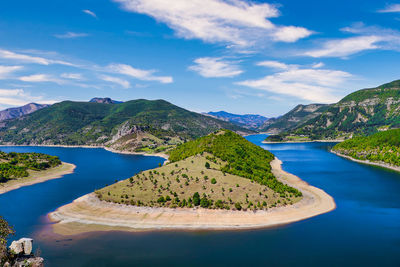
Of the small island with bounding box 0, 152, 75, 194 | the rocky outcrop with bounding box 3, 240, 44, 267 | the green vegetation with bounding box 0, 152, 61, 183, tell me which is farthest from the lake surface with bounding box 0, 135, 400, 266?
the green vegetation with bounding box 0, 152, 61, 183

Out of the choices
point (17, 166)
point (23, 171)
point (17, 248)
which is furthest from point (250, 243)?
point (17, 166)

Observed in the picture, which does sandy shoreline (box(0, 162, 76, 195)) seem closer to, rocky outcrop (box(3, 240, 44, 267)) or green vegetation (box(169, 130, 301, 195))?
green vegetation (box(169, 130, 301, 195))

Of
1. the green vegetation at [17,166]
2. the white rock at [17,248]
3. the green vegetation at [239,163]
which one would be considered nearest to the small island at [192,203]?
Answer: the green vegetation at [239,163]

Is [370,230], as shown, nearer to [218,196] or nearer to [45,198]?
[218,196]

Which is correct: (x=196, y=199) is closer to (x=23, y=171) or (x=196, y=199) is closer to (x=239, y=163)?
(x=239, y=163)

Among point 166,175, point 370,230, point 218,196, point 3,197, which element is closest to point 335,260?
point 370,230

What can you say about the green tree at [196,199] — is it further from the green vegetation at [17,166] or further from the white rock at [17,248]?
the green vegetation at [17,166]
